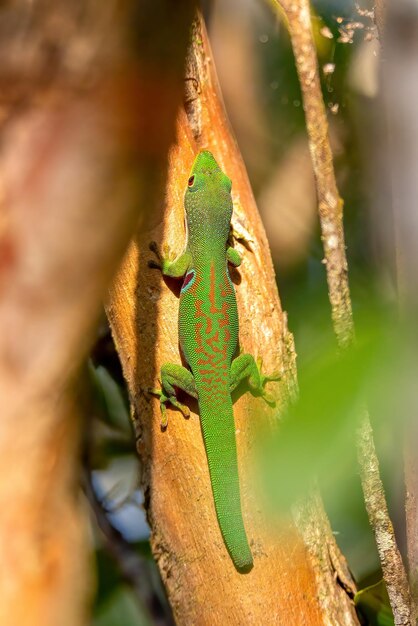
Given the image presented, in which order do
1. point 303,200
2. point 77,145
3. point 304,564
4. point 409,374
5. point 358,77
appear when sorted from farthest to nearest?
point 303,200
point 358,77
point 304,564
point 77,145
point 409,374

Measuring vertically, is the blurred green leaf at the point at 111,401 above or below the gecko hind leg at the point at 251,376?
below

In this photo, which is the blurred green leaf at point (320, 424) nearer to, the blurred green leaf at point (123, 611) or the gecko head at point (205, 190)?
the gecko head at point (205, 190)

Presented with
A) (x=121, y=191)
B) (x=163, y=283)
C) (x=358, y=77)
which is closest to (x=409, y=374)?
(x=121, y=191)

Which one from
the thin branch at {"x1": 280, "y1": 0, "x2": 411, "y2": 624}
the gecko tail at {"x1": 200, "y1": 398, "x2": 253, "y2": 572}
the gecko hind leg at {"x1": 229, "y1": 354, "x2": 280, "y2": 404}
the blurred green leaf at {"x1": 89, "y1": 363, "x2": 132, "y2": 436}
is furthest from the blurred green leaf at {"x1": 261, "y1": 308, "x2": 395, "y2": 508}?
the blurred green leaf at {"x1": 89, "y1": 363, "x2": 132, "y2": 436}

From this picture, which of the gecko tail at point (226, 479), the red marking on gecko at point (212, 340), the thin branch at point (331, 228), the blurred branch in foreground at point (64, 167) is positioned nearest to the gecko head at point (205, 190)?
the red marking on gecko at point (212, 340)

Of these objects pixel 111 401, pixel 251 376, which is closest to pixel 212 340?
pixel 251 376

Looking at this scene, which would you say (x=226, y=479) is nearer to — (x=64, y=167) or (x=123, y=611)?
(x=64, y=167)

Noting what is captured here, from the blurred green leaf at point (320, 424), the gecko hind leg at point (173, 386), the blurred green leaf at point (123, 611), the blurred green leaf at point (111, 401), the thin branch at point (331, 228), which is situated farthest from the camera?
the blurred green leaf at point (111, 401)

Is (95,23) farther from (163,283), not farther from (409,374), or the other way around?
(163,283)
